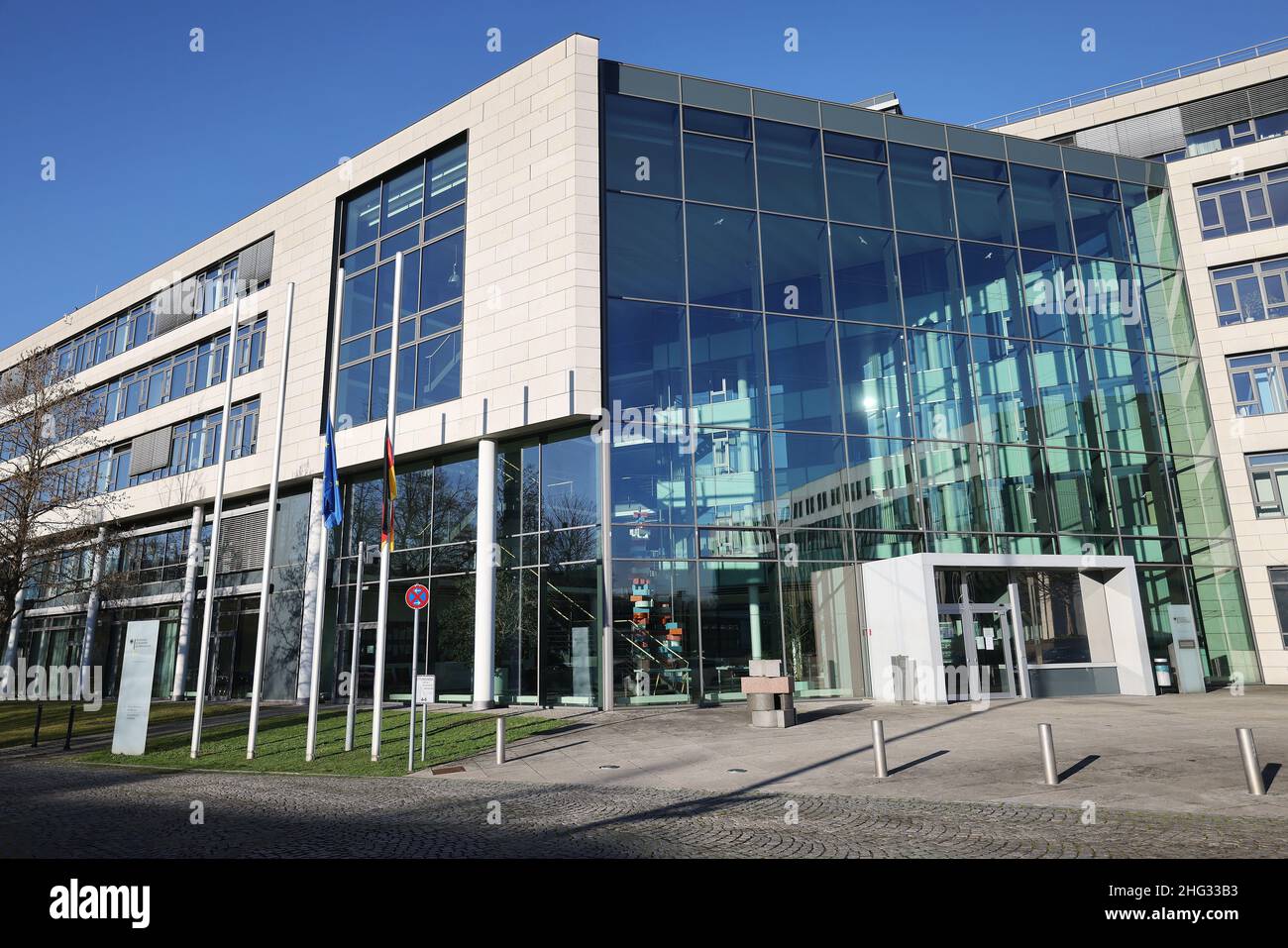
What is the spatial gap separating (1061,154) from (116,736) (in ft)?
108

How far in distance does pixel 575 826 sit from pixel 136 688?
12.6 m

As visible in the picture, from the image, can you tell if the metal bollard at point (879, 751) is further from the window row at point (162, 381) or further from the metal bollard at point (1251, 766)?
the window row at point (162, 381)

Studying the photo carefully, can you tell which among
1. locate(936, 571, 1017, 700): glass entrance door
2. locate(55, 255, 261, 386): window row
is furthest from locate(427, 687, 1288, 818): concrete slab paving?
locate(55, 255, 261, 386): window row

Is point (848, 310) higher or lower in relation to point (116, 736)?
higher

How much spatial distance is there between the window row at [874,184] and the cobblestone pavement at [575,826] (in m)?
18.2

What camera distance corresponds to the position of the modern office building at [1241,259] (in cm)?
2655

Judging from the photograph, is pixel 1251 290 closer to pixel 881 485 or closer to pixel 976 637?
pixel 881 485

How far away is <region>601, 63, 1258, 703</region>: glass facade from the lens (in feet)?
70.8

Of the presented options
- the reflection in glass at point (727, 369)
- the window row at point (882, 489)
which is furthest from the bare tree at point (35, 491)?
the reflection in glass at point (727, 369)

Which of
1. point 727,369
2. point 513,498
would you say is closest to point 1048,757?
point 727,369

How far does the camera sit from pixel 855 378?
24.0m
